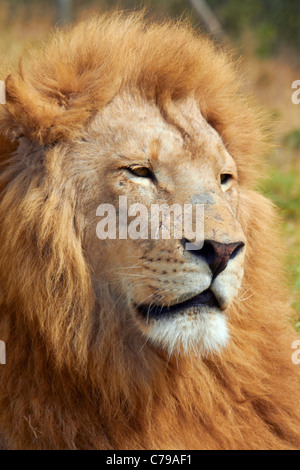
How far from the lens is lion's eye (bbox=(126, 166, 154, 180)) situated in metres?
2.65

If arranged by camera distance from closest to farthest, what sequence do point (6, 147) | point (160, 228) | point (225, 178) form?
point (160, 228)
point (6, 147)
point (225, 178)

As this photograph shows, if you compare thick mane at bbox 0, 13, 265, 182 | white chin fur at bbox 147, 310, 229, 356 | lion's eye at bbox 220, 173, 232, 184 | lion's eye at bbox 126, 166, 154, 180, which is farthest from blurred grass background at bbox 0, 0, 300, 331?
white chin fur at bbox 147, 310, 229, 356

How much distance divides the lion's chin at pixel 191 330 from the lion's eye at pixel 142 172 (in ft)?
1.94

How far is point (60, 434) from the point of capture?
2.66 m

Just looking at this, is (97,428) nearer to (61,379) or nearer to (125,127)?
(61,379)

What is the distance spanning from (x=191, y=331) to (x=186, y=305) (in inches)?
4.2

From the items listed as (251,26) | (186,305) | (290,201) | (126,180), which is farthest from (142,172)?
(251,26)

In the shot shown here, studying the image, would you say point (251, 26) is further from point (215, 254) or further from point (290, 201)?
point (215, 254)

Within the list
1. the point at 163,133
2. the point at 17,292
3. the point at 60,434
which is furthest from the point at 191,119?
the point at 60,434

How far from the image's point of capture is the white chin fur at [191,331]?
2.50m

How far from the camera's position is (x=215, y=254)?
2.42 meters

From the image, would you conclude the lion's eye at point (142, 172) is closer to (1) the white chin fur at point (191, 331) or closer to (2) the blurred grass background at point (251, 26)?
(1) the white chin fur at point (191, 331)

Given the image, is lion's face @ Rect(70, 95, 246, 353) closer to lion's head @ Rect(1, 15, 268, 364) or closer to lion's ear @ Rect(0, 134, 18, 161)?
lion's head @ Rect(1, 15, 268, 364)
